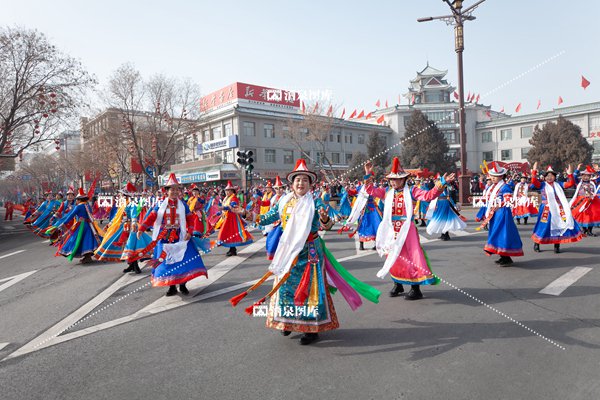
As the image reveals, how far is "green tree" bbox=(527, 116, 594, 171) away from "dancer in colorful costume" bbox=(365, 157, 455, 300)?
1744 inches

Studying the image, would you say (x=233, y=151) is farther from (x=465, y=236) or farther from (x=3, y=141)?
(x=465, y=236)

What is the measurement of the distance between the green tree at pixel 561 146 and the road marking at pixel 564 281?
41.9 meters

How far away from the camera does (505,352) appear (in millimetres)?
3764

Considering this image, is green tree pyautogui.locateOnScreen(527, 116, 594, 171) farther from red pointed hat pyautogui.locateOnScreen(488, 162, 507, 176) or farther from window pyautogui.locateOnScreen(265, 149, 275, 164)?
red pointed hat pyautogui.locateOnScreen(488, 162, 507, 176)

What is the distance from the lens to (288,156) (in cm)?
4469

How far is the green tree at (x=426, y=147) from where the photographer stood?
151 ft

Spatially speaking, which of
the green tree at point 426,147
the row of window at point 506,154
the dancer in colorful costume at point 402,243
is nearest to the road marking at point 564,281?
the dancer in colorful costume at point 402,243

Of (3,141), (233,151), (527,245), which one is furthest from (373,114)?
(527,245)

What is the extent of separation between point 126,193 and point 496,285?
308 inches

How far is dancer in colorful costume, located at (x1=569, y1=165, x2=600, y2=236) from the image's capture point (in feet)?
35.0

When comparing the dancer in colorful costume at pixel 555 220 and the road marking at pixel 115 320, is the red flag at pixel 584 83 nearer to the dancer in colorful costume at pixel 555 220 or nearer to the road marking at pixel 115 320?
the dancer in colorful costume at pixel 555 220

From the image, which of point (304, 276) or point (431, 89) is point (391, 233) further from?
point (431, 89)

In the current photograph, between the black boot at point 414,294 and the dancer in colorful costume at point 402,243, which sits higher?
the dancer in colorful costume at point 402,243

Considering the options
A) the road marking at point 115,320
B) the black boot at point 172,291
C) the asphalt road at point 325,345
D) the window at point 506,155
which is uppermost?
the window at point 506,155
